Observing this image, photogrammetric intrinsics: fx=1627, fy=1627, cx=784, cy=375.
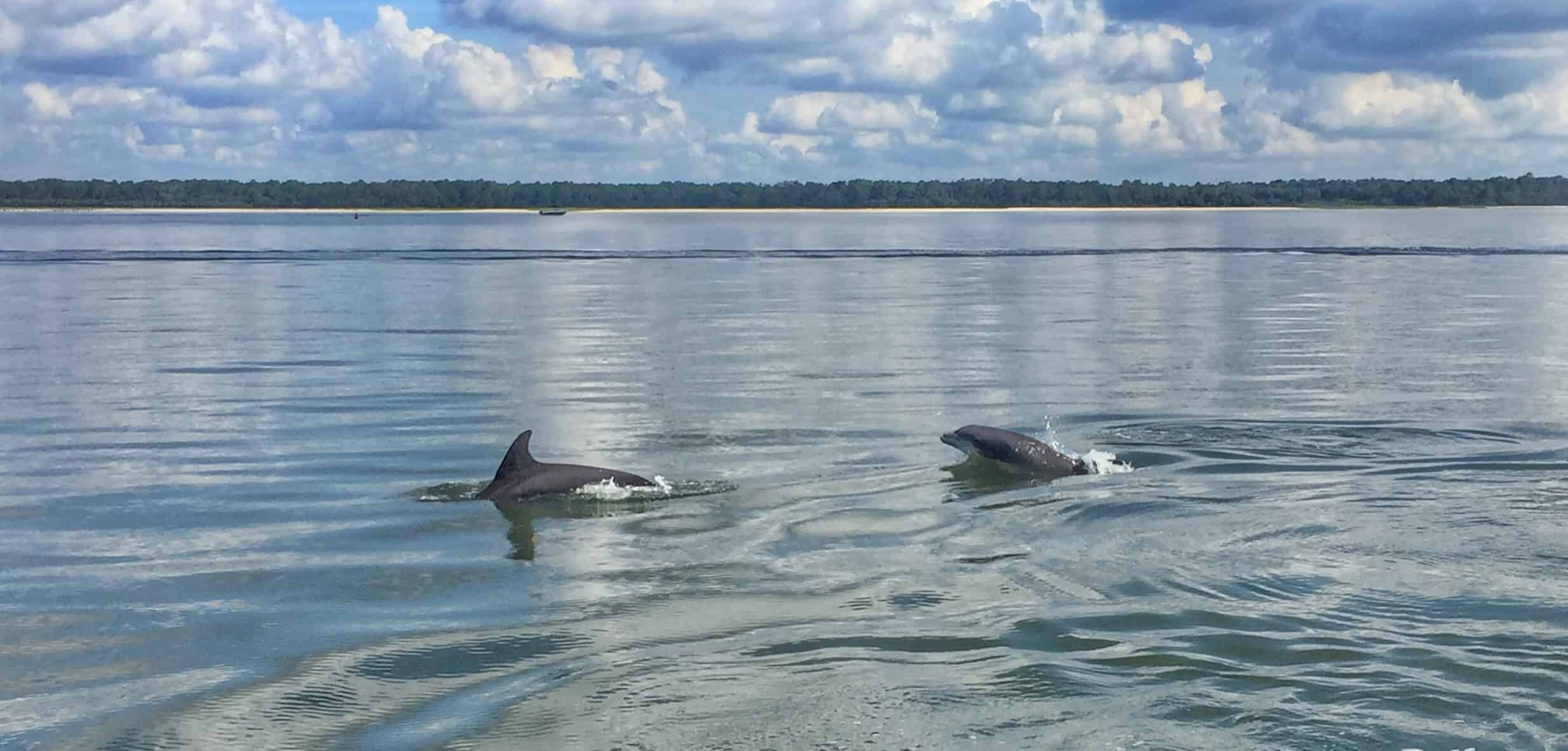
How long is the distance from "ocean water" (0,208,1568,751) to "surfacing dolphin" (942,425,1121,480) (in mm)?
306

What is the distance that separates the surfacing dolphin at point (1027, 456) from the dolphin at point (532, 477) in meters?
4.43

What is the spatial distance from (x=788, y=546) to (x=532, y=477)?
369 cm

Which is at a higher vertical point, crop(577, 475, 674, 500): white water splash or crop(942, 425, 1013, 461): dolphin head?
crop(942, 425, 1013, 461): dolphin head

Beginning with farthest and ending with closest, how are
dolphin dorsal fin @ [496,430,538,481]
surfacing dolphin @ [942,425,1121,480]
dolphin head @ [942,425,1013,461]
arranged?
dolphin head @ [942,425,1013,461], surfacing dolphin @ [942,425,1121,480], dolphin dorsal fin @ [496,430,538,481]

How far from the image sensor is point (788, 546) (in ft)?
51.0

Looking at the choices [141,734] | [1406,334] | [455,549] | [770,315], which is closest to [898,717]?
[141,734]

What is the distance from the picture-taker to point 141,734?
A: 10.5 m

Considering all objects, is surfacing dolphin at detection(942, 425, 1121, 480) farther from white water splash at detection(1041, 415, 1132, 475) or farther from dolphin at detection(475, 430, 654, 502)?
dolphin at detection(475, 430, 654, 502)

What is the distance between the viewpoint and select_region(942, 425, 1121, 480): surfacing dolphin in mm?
19266

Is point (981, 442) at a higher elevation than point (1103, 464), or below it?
higher

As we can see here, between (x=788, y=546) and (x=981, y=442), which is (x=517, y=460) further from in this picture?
(x=981, y=442)

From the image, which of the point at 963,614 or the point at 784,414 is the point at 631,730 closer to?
the point at 963,614

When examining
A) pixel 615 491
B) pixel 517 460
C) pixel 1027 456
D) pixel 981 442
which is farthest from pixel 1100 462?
pixel 517 460

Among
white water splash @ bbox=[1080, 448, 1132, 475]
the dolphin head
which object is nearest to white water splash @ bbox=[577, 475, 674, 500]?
the dolphin head
